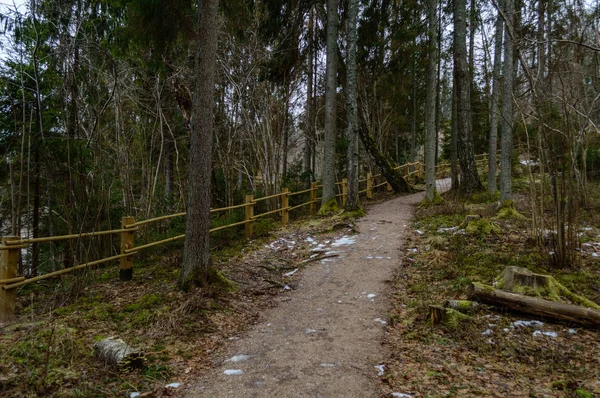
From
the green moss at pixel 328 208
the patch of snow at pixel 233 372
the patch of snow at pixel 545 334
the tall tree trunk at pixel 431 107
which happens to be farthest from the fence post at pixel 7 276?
the tall tree trunk at pixel 431 107

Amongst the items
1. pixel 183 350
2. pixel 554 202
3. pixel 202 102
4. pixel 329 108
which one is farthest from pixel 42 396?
pixel 329 108

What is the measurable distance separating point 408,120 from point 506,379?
69.4 feet

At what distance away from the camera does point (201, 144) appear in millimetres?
5098

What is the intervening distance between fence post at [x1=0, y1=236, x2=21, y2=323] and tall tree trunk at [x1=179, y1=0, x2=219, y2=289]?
6.64 feet

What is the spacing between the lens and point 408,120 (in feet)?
74.0

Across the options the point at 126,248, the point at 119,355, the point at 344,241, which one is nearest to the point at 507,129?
the point at 344,241

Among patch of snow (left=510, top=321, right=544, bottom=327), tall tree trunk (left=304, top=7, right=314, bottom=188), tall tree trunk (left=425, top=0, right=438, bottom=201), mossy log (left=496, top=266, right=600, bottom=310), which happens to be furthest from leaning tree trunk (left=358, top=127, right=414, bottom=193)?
patch of snow (left=510, top=321, right=544, bottom=327)

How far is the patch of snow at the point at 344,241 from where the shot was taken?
27.2 ft

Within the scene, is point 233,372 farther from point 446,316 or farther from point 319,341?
point 446,316

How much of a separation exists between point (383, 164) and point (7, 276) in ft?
44.9

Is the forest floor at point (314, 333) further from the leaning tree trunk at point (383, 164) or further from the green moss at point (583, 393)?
the leaning tree trunk at point (383, 164)

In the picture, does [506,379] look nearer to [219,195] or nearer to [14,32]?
[14,32]

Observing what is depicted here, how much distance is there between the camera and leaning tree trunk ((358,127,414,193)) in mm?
15033

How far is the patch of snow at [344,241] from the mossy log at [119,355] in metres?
5.38
